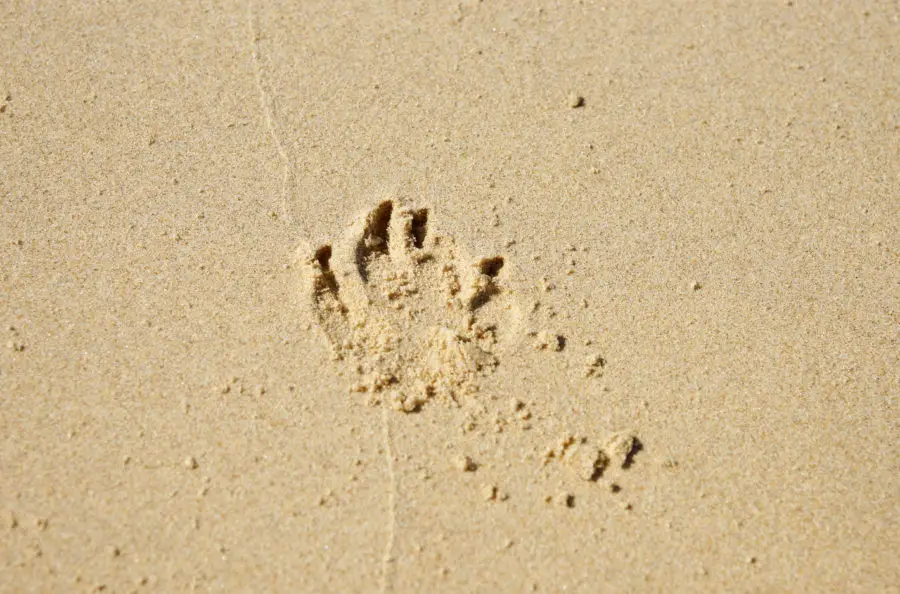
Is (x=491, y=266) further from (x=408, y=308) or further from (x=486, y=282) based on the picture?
(x=408, y=308)

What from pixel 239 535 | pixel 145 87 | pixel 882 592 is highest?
pixel 145 87

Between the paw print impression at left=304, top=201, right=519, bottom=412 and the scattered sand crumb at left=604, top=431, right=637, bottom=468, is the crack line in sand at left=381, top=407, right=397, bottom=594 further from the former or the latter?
the scattered sand crumb at left=604, top=431, right=637, bottom=468

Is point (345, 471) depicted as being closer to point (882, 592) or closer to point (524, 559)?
point (524, 559)

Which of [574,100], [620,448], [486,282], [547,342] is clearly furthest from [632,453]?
[574,100]

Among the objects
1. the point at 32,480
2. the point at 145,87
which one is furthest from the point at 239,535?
the point at 145,87

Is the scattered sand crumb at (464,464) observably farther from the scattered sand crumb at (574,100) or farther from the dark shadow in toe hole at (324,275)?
the scattered sand crumb at (574,100)

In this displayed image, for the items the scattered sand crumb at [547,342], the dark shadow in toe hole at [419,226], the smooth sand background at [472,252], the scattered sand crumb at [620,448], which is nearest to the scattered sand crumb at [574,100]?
the smooth sand background at [472,252]

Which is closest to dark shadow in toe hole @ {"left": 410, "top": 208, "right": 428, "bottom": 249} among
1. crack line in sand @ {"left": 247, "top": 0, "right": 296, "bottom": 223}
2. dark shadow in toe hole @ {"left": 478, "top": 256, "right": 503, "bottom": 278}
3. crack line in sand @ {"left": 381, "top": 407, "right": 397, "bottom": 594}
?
dark shadow in toe hole @ {"left": 478, "top": 256, "right": 503, "bottom": 278}
